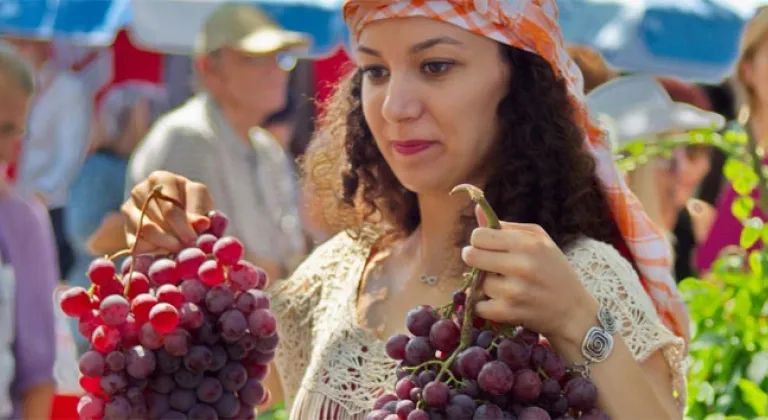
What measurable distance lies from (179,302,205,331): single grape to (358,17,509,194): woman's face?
401 mm

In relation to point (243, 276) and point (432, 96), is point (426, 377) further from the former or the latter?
point (432, 96)

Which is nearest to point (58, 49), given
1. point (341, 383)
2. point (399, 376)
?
point (341, 383)

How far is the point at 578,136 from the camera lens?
2.08 m

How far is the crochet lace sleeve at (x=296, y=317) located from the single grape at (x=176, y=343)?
53 cm

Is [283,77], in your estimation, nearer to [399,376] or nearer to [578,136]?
[578,136]

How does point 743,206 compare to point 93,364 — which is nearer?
point 93,364

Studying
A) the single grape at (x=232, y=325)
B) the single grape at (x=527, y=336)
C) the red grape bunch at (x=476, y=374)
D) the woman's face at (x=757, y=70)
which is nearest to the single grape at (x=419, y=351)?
the red grape bunch at (x=476, y=374)

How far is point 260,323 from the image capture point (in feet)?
6.03

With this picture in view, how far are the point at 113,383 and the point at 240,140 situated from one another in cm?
325

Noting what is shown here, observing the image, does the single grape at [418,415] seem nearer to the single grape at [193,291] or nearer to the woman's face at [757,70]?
the single grape at [193,291]

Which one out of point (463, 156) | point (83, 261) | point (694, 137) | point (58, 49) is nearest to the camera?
point (463, 156)

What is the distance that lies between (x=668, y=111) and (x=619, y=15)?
220cm

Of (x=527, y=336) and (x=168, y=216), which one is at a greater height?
(x=168, y=216)

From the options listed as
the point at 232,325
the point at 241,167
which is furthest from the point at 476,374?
the point at 241,167
